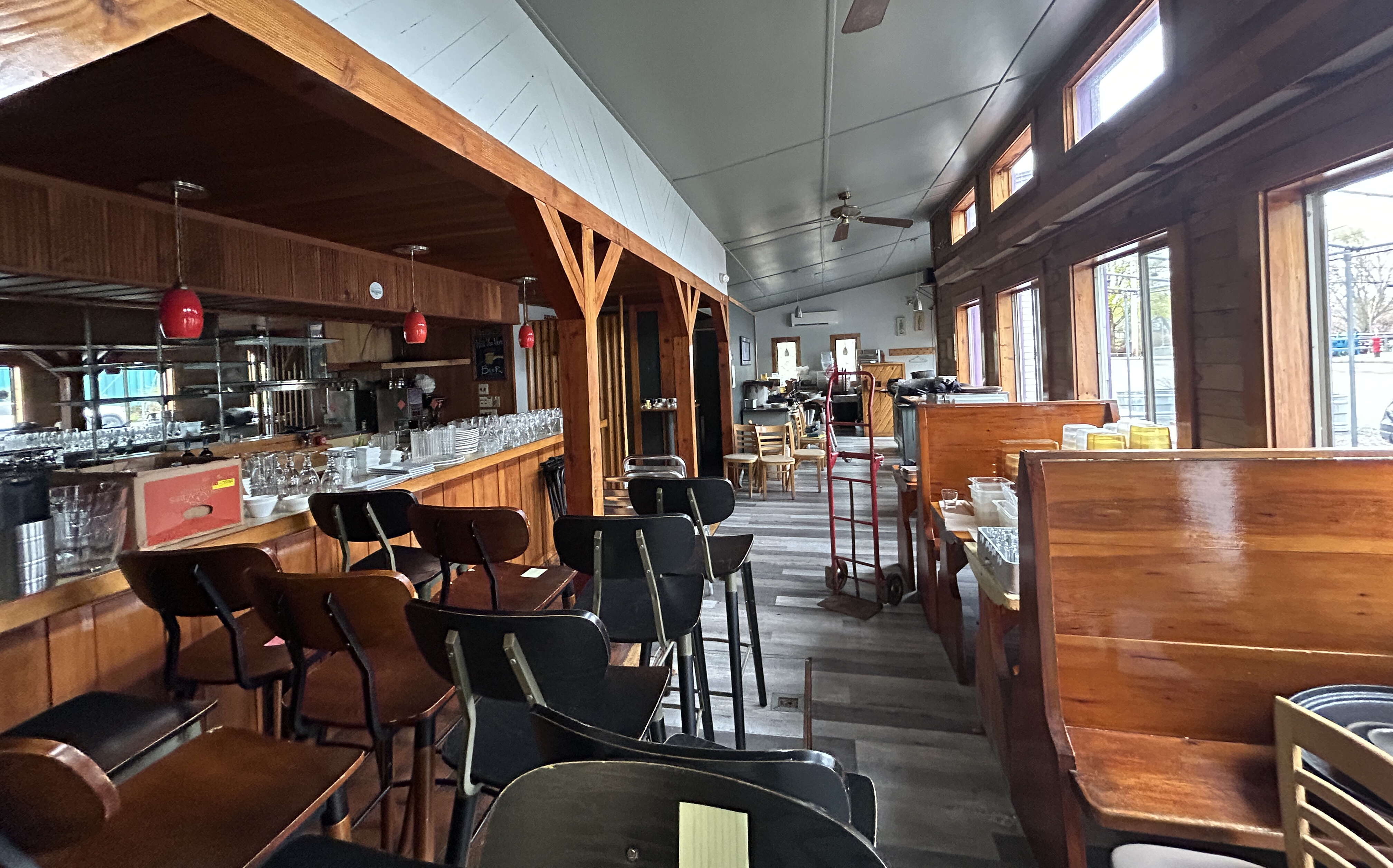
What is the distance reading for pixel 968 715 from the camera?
2.55 metres

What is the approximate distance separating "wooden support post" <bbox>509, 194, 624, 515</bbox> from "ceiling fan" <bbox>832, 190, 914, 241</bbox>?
3.00 meters

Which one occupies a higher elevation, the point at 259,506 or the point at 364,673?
the point at 259,506

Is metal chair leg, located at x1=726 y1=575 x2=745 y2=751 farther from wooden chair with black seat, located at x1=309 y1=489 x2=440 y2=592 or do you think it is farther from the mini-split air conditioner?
the mini-split air conditioner

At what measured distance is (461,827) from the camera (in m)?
1.29

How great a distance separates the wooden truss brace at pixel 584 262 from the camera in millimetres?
2842

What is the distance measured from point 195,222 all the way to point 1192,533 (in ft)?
15.3

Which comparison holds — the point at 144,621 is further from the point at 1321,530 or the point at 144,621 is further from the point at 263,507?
the point at 1321,530

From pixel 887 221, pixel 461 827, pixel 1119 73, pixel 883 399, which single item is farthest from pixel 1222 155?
pixel 883 399

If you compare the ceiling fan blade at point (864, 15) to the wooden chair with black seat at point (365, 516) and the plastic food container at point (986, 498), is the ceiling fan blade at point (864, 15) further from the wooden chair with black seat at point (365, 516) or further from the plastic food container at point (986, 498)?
the wooden chair with black seat at point (365, 516)

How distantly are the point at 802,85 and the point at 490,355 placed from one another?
16.5 ft

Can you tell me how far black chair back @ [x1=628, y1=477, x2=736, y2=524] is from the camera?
2398 mm

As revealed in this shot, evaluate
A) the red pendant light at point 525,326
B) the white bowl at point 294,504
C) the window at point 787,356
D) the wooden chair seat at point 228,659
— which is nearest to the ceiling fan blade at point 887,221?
the red pendant light at point 525,326

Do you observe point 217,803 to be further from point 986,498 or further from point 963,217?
point 963,217

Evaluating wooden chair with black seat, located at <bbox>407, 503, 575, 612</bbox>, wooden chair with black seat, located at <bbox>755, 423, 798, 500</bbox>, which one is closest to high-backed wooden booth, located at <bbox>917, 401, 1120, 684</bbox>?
wooden chair with black seat, located at <bbox>407, 503, 575, 612</bbox>
